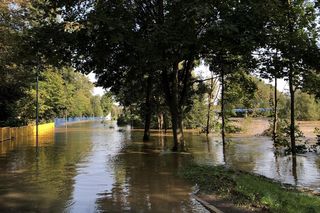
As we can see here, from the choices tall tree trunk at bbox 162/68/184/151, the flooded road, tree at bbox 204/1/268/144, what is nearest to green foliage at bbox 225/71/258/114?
tall tree trunk at bbox 162/68/184/151

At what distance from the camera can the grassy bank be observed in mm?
9135

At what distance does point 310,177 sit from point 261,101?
95.0ft

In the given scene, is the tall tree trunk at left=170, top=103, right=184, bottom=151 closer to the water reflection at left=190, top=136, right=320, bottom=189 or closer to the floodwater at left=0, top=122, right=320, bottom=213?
the floodwater at left=0, top=122, right=320, bottom=213

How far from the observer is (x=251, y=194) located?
32.5 feet

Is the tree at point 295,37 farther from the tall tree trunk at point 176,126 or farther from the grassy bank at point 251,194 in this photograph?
the grassy bank at point 251,194

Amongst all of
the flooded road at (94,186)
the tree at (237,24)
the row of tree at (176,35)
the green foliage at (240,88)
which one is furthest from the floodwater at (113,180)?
the green foliage at (240,88)

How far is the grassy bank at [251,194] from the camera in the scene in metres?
9.14

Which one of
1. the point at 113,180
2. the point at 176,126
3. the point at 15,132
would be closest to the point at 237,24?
the point at 176,126

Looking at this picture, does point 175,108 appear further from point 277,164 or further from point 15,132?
point 15,132

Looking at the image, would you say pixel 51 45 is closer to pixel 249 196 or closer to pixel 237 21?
pixel 237 21

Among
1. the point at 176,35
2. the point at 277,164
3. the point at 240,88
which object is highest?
the point at 176,35

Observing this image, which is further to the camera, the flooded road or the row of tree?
the row of tree

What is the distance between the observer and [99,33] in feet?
55.5

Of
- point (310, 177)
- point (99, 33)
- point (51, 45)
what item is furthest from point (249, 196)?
point (51, 45)
